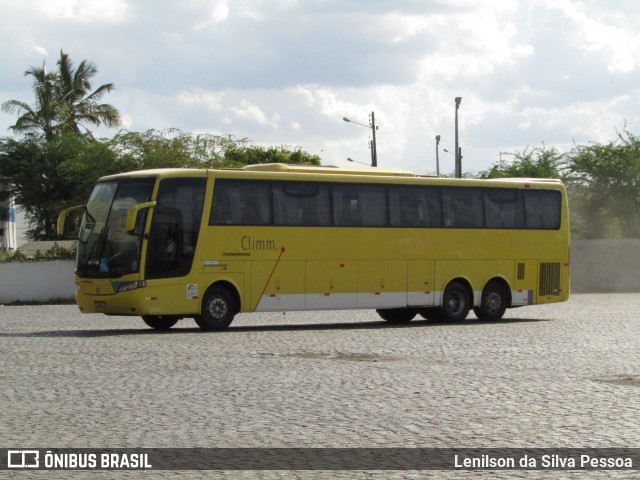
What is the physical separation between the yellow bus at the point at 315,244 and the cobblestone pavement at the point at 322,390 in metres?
1.29

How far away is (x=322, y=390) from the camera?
534 inches

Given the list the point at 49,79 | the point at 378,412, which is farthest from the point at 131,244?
the point at 49,79

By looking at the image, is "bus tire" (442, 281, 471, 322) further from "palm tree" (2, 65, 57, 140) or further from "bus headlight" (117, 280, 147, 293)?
"palm tree" (2, 65, 57, 140)

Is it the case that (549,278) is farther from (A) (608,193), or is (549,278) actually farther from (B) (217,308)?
(A) (608,193)

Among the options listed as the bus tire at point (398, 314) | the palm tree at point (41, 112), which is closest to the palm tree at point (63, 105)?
the palm tree at point (41, 112)

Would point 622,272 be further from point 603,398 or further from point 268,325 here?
point 603,398

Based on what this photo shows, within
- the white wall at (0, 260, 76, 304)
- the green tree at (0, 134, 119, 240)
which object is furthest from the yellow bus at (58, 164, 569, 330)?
the green tree at (0, 134, 119, 240)

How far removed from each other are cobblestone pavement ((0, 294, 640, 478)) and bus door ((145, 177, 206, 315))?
86 centimetres

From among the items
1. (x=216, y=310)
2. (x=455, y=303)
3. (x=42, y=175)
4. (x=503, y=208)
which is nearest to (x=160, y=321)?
(x=216, y=310)

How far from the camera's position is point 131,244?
24375 millimetres

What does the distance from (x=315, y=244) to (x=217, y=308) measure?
2.82m

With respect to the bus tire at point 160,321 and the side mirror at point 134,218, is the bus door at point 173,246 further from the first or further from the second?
the bus tire at point 160,321

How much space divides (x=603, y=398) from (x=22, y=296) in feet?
123

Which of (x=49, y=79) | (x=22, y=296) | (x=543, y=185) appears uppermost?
(x=49, y=79)
